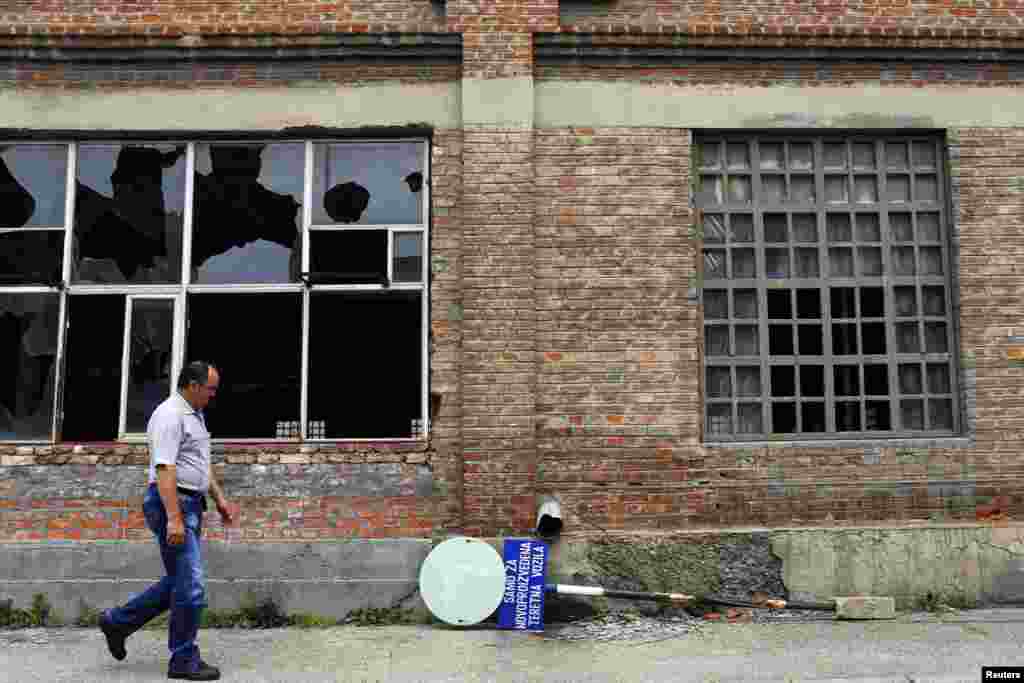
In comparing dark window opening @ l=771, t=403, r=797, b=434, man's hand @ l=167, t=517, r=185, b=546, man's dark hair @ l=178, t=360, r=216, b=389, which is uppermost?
man's dark hair @ l=178, t=360, r=216, b=389

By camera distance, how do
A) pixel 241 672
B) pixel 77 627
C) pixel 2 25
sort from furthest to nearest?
pixel 2 25 < pixel 77 627 < pixel 241 672

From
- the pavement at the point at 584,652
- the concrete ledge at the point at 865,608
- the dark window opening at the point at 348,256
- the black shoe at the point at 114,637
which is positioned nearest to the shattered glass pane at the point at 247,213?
the dark window opening at the point at 348,256

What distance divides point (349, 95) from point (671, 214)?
3.01 m

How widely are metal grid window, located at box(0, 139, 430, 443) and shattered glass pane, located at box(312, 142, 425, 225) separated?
12mm

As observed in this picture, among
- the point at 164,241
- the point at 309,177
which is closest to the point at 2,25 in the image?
the point at 164,241

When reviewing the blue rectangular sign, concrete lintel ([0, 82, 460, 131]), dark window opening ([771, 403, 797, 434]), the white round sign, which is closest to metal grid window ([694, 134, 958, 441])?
dark window opening ([771, 403, 797, 434])

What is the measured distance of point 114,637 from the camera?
6.09 metres

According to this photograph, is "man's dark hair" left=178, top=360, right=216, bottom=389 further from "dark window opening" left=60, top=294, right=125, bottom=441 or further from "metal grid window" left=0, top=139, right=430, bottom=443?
"dark window opening" left=60, top=294, right=125, bottom=441

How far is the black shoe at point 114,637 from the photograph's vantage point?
6047 millimetres

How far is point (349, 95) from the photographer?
838cm

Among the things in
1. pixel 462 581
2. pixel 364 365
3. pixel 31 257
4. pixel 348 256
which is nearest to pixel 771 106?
pixel 348 256

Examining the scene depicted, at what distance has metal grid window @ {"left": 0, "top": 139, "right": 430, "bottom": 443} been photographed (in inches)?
320

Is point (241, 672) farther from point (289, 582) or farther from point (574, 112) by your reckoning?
point (574, 112)

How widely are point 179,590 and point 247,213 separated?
3724 millimetres
